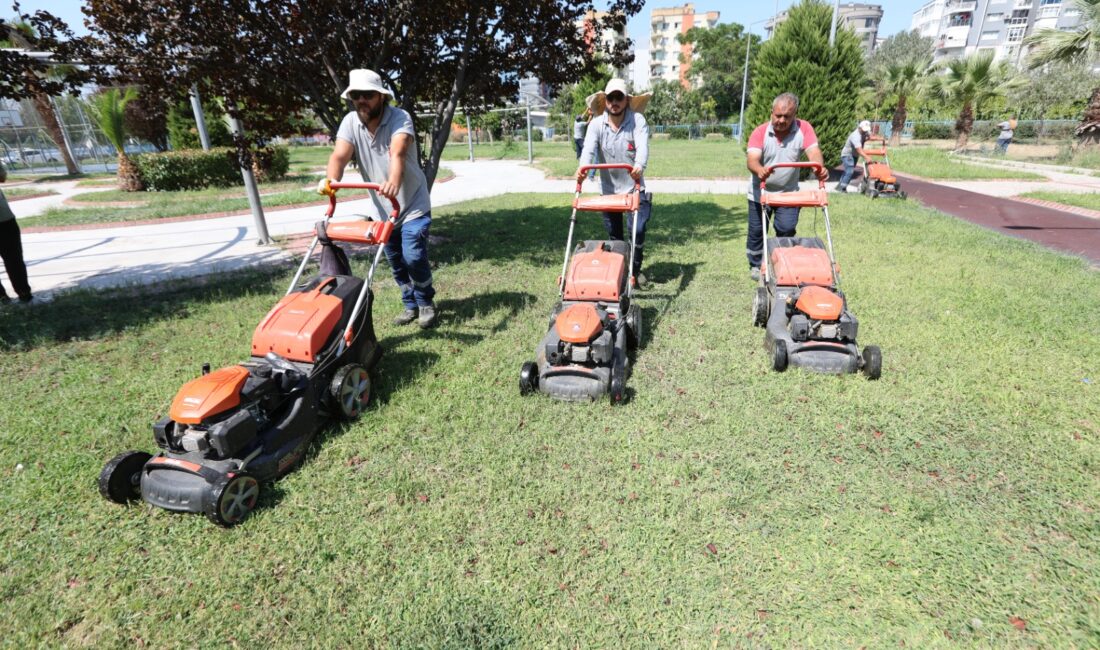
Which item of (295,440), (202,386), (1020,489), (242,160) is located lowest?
(1020,489)

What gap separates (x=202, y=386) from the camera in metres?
2.88

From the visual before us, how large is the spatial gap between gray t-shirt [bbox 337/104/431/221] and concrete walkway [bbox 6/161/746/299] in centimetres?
63

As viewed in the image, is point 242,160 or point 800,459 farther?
point 242,160

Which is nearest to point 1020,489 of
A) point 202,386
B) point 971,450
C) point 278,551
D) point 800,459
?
point 971,450

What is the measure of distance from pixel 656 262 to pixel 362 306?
471 centimetres

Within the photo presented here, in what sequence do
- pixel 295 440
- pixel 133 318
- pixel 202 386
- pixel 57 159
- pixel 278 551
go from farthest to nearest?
pixel 57 159 < pixel 133 318 < pixel 295 440 < pixel 202 386 < pixel 278 551

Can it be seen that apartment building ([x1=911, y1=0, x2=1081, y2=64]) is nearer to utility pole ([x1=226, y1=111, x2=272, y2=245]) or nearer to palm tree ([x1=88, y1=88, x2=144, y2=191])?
palm tree ([x1=88, y1=88, x2=144, y2=191])

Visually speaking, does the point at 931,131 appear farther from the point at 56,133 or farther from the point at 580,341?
the point at 56,133

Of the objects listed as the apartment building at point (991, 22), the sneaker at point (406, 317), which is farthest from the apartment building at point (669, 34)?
the sneaker at point (406, 317)

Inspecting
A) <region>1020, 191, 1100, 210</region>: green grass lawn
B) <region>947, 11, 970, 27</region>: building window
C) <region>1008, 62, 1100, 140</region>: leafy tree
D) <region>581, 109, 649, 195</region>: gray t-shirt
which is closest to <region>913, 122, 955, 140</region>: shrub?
<region>1008, 62, 1100, 140</region>: leafy tree

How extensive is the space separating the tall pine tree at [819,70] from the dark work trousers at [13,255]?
58.4 ft

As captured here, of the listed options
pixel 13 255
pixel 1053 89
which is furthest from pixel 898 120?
pixel 13 255

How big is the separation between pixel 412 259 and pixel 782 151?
12.5ft

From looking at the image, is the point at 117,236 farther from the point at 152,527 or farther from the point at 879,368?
the point at 879,368
